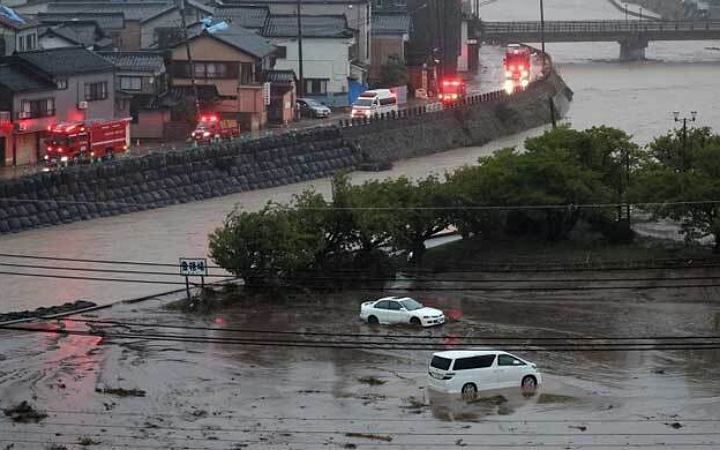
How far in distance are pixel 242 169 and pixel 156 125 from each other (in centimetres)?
328

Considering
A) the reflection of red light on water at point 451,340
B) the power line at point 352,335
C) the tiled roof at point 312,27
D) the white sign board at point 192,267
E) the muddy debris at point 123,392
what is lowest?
the muddy debris at point 123,392

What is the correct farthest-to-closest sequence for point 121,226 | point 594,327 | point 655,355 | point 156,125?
point 156,125, point 121,226, point 594,327, point 655,355

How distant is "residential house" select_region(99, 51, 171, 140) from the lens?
32.8 metres

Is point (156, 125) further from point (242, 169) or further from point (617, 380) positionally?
point (617, 380)

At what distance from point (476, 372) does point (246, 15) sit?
27.2 m

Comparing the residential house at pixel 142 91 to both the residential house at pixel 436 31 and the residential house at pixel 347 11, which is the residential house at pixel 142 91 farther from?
the residential house at pixel 436 31

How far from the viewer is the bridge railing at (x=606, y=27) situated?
185 ft

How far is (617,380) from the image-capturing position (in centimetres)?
1623

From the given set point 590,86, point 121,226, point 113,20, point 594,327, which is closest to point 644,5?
point 590,86

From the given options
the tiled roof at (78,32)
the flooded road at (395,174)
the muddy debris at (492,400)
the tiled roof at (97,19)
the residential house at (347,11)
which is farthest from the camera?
the residential house at (347,11)

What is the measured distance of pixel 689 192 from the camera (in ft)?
72.3

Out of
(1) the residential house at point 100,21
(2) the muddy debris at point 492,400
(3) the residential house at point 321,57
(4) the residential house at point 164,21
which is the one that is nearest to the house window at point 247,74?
(3) the residential house at point 321,57

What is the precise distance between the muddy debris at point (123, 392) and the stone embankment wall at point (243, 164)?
933cm

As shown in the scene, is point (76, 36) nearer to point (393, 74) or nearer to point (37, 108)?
point (393, 74)
